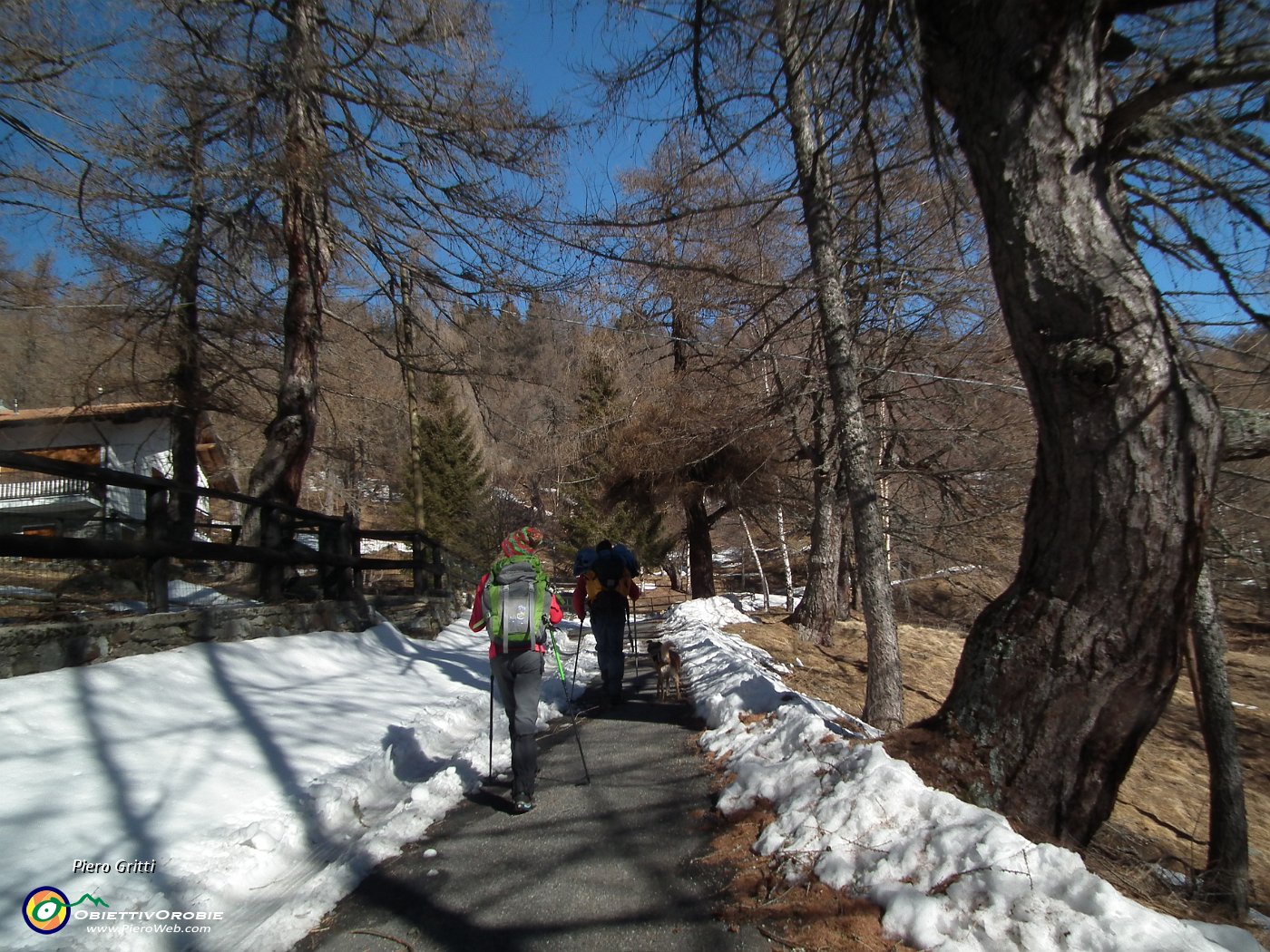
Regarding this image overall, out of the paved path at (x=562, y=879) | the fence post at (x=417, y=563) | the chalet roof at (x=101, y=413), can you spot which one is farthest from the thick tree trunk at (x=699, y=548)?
the paved path at (x=562, y=879)

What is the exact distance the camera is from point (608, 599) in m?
8.39

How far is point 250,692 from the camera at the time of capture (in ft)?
20.1

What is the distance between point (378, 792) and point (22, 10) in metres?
6.49

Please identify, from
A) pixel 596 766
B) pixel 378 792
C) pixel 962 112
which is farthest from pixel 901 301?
pixel 378 792

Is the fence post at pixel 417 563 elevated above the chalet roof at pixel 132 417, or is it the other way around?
the chalet roof at pixel 132 417

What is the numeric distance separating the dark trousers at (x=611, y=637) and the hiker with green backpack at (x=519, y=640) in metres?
2.69

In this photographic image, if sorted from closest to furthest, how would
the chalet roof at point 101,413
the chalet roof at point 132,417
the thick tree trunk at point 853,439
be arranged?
the thick tree trunk at point 853,439 < the chalet roof at point 101,413 < the chalet roof at point 132,417

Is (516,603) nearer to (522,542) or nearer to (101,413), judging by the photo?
(522,542)

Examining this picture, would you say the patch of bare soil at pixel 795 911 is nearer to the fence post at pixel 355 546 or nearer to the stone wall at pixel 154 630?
the stone wall at pixel 154 630

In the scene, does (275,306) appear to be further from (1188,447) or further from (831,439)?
(1188,447)

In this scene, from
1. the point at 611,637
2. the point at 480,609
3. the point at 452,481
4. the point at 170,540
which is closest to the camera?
the point at 480,609

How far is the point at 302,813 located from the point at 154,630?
267cm

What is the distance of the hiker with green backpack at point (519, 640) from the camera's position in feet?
16.1

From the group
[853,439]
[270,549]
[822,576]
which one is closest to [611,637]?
[853,439]
